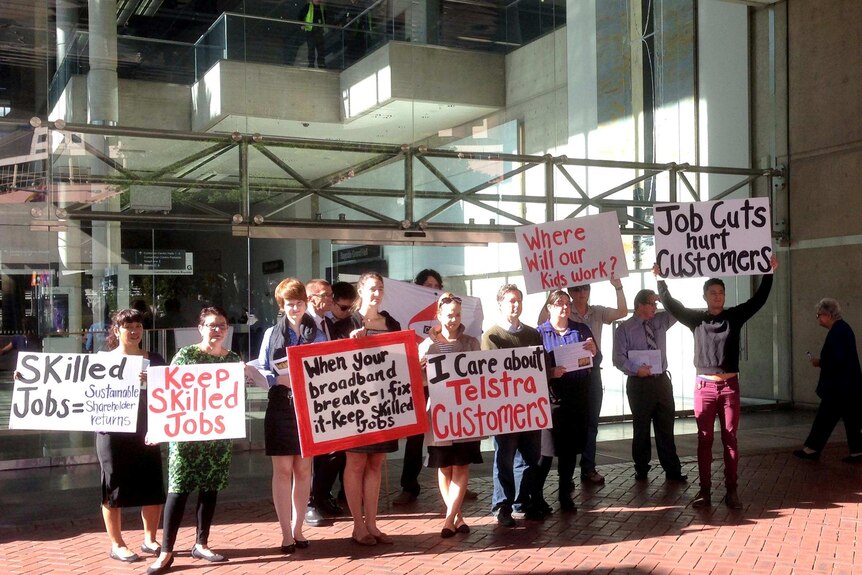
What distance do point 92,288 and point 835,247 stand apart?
402 inches

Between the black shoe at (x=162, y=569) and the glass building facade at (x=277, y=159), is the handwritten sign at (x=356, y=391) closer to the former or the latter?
the black shoe at (x=162, y=569)

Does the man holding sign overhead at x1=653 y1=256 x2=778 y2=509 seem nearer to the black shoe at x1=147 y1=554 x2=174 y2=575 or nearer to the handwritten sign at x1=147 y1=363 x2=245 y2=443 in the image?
the handwritten sign at x1=147 y1=363 x2=245 y2=443

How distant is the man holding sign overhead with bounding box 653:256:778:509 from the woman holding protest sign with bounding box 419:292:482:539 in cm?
212

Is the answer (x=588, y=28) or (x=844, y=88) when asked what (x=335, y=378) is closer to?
(x=588, y=28)

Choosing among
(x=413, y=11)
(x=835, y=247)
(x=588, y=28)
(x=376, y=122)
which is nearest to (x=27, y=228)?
(x=376, y=122)

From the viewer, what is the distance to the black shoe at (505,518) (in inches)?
284

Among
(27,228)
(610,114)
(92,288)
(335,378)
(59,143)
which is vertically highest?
(610,114)

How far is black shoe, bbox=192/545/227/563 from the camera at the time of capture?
6320mm

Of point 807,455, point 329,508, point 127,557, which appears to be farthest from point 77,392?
point 807,455

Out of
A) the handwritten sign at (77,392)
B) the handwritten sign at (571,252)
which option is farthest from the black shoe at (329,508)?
the handwritten sign at (571,252)

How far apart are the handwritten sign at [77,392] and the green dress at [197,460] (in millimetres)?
355

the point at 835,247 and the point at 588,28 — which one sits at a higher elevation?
the point at 588,28

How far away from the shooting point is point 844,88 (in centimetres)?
1368

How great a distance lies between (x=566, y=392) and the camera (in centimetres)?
777
